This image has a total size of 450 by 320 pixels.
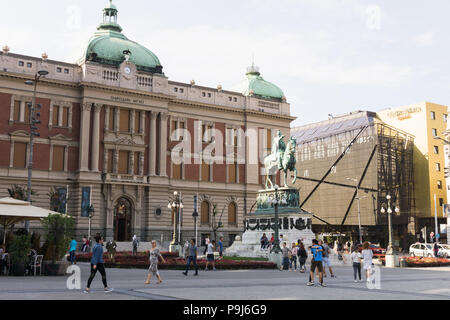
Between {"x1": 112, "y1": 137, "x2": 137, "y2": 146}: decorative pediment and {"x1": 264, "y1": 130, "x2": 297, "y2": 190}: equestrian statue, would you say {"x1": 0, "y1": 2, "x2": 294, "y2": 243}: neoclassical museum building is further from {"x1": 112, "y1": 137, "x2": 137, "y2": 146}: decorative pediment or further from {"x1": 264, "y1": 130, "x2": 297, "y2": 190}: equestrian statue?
{"x1": 264, "y1": 130, "x2": 297, "y2": 190}: equestrian statue

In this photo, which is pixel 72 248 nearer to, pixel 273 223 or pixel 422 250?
pixel 273 223

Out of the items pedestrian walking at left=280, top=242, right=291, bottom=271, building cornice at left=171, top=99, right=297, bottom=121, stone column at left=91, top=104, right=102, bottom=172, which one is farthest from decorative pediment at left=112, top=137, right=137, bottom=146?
pedestrian walking at left=280, top=242, right=291, bottom=271

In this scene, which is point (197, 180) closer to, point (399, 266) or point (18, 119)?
point (18, 119)

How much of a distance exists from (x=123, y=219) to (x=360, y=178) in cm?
4293

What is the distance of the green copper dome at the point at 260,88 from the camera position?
243 ft

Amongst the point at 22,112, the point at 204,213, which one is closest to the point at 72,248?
the point at 22,112

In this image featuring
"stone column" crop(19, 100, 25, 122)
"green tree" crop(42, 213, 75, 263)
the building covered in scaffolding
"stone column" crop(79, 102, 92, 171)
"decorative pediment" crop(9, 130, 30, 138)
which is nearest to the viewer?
"green tree" crop(42, 213, 75, 263)

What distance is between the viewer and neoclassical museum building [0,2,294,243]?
184 feet

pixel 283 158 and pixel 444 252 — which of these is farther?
pixel 444 252

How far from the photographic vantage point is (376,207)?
8269 centimetres

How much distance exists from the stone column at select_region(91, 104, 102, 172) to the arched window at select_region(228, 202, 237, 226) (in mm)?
19614

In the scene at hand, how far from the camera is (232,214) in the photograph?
228 feet

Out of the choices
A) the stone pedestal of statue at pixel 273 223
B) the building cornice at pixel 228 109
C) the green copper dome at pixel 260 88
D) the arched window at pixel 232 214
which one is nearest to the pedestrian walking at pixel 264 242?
the stone pedestal of statue at pixel 273 223
